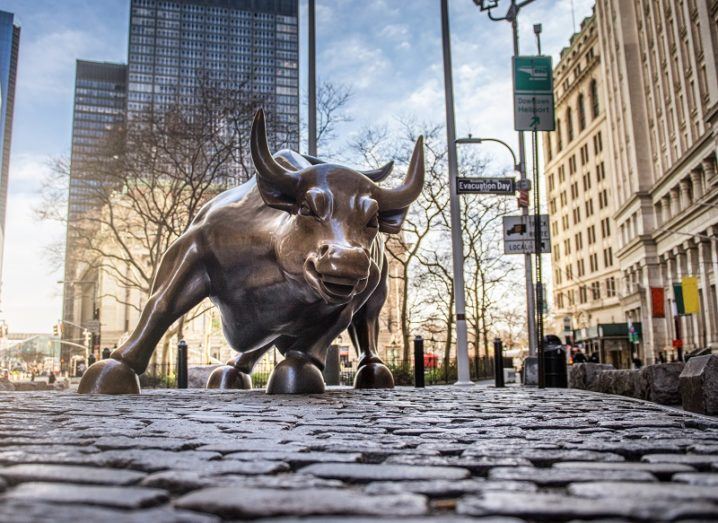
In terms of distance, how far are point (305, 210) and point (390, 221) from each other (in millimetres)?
815

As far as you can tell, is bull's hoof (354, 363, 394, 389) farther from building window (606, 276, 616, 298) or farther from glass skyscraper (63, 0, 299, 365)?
building window (606, 276, 616, 298)

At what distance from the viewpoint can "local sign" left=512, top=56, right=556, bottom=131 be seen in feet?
34.1

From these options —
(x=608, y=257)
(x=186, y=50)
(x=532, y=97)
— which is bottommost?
(x=532, y=97)

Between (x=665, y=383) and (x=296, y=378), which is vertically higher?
(x=296, y=378)

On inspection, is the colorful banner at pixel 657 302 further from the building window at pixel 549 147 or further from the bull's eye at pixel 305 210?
the building window at pixel 549 147

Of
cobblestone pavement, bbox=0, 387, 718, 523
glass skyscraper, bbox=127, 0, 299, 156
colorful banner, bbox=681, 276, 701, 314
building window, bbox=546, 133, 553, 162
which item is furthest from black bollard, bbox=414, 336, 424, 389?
building window, bbox=546, 133, 553, 162

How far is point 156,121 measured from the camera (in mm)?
21562

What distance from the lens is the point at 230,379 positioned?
28.0 ft

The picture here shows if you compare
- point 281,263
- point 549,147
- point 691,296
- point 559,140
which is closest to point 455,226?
point 281,263

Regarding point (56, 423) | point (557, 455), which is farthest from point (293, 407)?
point (557, 455)

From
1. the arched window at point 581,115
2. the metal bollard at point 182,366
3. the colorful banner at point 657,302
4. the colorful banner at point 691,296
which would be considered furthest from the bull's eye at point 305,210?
the arched window at point 581,115

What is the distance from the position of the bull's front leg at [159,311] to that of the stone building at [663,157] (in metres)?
28.8

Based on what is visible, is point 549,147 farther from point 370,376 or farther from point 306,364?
point 306,364

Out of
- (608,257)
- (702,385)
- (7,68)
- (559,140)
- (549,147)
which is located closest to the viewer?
(702,385)
